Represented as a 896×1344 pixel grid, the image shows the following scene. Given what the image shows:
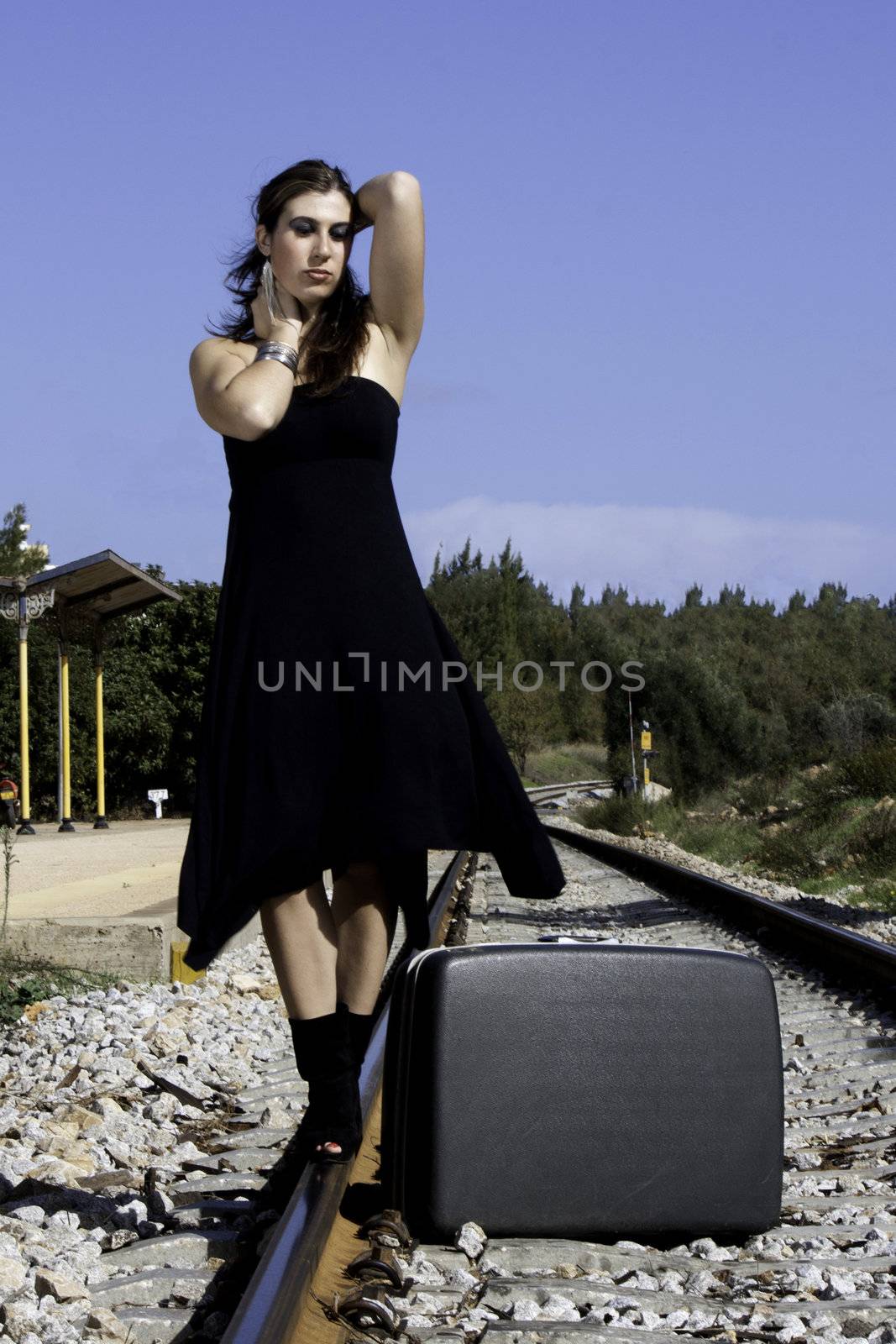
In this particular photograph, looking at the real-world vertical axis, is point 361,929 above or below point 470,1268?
above

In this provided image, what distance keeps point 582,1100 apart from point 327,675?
829 millimetres

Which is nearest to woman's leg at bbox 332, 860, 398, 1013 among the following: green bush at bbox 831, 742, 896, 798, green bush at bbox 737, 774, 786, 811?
green bush at bbox 831, 742, 896, 798

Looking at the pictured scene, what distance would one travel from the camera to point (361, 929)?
2461mm

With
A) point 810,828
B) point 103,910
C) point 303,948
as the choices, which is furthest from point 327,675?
point 810,828

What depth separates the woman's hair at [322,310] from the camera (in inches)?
93.4

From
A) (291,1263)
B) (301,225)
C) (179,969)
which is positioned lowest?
(179,969)

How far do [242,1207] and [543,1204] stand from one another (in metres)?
0.57

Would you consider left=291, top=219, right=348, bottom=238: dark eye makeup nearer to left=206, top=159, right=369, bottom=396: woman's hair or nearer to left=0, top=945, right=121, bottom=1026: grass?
left=206, top=159, right=369, bottom=396: woman's hair

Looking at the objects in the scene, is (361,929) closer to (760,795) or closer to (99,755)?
(99,755)

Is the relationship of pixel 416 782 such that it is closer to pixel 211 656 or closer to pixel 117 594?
pixel 211 656

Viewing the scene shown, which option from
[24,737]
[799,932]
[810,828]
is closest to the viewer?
[799,932]

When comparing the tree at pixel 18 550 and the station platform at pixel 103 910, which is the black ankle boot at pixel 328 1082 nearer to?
the station platform at pixel 103 910

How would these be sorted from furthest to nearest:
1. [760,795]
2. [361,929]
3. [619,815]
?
[760,795] → [619,815] → [361,929]

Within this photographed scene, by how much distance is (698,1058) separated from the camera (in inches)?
96.6
